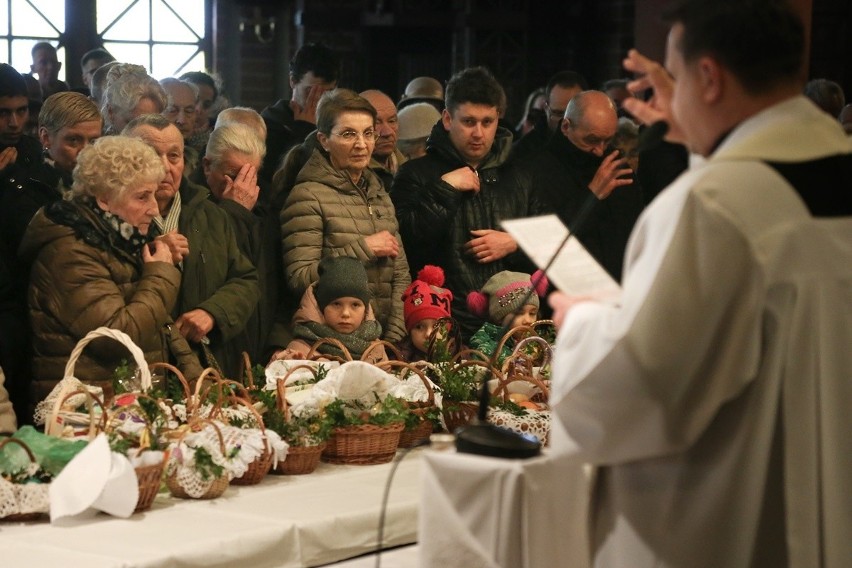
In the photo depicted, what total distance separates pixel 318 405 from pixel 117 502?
853 millimetres

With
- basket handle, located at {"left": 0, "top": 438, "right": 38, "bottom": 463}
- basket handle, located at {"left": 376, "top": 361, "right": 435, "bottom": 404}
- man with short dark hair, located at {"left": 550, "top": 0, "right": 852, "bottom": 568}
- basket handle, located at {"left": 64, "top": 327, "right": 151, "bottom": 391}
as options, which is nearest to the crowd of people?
man with short dark hair, located at {"left": 550, "top": 0, "right": 852, "bottom": 568}

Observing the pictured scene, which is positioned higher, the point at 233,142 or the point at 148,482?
the point at 233,142

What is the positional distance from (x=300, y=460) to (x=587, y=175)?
3032 mm

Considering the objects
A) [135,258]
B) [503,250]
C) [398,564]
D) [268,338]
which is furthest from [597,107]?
[398,564]

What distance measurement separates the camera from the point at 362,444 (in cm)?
424

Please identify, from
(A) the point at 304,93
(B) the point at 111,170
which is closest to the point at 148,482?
(B) the point at 111,170

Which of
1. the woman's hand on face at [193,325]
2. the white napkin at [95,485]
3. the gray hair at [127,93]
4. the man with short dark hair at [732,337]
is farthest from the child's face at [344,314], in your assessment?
the man with short dark hair at [732,337]

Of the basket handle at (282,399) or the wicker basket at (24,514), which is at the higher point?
the basket handle at (282,399)

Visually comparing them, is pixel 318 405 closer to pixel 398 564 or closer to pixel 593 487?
pixel 398 564

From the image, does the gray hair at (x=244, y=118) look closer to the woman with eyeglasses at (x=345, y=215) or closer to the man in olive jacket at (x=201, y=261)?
the woman with eyeglasses at (x=345, y=215)

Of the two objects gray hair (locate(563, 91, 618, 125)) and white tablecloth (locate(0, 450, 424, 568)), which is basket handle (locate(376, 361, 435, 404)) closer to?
white tablecloth (locate(0, 450, 424, 568))

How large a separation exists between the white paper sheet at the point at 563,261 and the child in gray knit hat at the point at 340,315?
2.59m

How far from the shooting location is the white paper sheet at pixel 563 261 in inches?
103

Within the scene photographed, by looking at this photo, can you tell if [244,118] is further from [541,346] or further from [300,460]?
[300,460]
